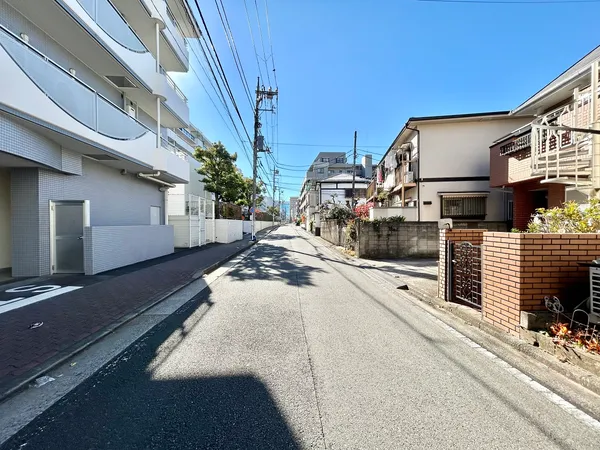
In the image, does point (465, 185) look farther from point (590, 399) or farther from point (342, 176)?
point (342, 176)

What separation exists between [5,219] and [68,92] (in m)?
4.18

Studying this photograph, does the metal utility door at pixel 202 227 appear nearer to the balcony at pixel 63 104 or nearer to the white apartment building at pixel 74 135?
the white apartment building at pixel 74 135

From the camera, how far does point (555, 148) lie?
24.7ft

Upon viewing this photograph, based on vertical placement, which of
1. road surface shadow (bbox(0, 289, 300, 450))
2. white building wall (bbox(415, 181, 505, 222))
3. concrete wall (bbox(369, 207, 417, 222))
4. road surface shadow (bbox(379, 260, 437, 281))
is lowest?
road surface shadow (bbox(0, 289, 300, 450))

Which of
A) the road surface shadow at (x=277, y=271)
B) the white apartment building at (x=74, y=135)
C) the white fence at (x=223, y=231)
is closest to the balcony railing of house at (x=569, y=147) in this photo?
the road surface shadow at (x=277, y=271)

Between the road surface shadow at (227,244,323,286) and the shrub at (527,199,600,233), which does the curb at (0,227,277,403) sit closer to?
the road surface shadow at (227,244,323,286)

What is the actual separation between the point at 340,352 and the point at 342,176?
44946mm

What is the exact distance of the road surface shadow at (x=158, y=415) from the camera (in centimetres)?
211

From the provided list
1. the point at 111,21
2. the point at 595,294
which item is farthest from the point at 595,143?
the point at 111,21

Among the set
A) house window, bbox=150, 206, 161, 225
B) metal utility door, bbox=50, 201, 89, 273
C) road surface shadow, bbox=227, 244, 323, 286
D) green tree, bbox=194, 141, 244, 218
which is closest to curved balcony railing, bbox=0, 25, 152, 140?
metal utility door, bbox=50, 201, 89, 273

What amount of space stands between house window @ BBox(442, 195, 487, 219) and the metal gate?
38.2 feet

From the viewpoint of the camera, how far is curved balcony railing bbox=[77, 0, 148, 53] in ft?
26.2

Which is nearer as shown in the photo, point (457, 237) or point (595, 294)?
point (595, 294)

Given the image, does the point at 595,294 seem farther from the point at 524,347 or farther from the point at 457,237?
the point at 457,237
